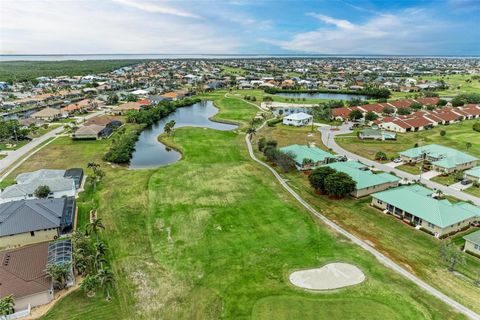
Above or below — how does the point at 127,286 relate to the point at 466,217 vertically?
below

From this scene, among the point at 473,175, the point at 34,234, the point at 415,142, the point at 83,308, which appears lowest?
the point at 83,308

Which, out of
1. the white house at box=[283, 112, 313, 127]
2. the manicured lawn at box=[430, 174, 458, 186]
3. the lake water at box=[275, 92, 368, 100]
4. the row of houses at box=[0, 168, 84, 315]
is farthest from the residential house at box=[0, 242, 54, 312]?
the lake water at box=[275, 92, 368, 100]

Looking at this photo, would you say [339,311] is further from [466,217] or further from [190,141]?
[190,141]

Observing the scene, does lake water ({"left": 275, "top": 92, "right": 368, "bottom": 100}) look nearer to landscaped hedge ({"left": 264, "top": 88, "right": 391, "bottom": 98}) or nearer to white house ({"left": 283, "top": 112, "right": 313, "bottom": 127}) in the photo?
landscaped hedge ({"left": 264, "top": 88, "right": 391, "bottom": 98})

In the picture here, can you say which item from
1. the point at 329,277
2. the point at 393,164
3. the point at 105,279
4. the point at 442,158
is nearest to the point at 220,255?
the point at 329,277

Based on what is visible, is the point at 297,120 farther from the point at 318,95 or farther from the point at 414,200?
the point at 318,95

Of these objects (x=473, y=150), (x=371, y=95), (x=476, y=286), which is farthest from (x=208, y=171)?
(x=371, y=95)

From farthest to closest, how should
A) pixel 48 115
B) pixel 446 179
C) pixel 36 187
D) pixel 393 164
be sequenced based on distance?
1. pixel 48 115
2. pixel 393 164
3. pixel 446 179
4. pixel 36 187

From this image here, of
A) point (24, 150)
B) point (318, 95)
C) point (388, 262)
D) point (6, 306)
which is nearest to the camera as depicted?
point (6, 306)
